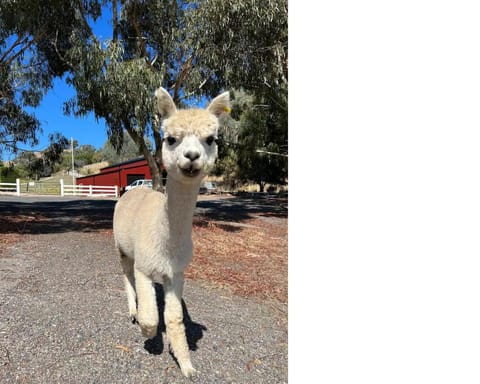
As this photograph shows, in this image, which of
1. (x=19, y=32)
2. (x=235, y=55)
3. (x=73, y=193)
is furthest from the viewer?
(x=73, y=193)

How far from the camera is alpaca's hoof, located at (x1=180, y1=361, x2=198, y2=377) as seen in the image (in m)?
2.69

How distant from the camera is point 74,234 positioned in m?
8.52

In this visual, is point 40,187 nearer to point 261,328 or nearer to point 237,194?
point 237,194

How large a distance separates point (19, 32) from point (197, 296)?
7.70m

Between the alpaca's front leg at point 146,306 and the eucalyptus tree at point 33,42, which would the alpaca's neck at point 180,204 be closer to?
the alpaca's front leg at point 146,306

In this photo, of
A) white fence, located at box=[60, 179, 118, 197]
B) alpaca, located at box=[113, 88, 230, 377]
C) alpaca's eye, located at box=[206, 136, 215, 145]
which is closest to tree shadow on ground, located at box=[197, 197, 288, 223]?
alpaca, located at box=[113, 88, 230, 377]

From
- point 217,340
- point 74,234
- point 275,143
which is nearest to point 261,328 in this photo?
point 217,340

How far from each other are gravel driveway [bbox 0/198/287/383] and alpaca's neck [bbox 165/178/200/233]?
113cm

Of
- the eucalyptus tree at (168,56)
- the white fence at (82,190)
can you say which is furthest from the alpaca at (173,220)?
the white fence at (82,190)

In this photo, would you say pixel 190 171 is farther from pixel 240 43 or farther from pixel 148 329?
pixel 240 43

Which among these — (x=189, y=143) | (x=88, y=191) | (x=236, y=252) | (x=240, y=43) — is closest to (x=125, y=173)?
(x=88, y=191)

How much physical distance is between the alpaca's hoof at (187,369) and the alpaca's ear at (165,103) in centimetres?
178

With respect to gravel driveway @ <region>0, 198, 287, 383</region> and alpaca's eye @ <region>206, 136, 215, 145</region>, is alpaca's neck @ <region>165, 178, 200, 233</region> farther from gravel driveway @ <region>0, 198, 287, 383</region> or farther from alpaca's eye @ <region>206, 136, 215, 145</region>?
gravel driveway @ <region>0, 198, 287, 383</region>

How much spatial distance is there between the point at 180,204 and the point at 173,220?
0.15 metres
